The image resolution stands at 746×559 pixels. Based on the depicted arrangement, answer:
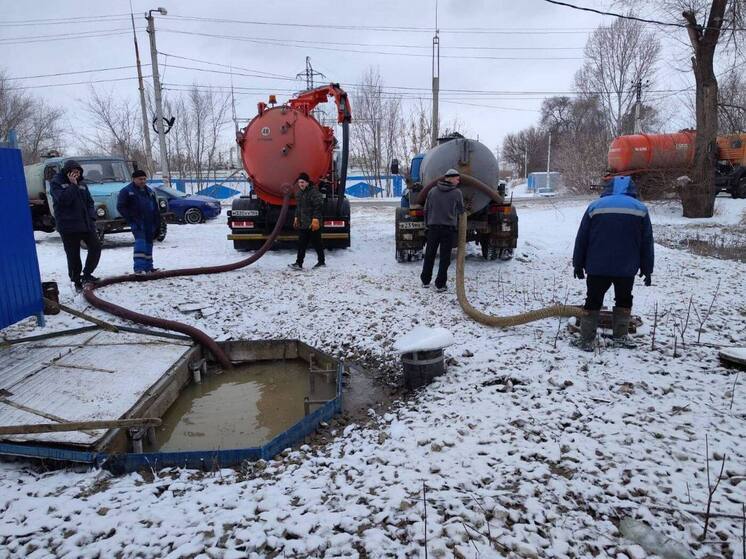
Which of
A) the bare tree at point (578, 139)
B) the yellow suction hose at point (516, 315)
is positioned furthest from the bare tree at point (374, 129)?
the yellow suction hose at point (516, 315)

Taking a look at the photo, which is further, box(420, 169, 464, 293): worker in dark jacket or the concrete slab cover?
box(420, 169, 464, 293): worker in dark jacket

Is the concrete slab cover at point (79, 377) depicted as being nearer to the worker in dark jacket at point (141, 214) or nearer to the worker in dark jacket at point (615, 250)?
the worker in dark jacket at point (141, 214)

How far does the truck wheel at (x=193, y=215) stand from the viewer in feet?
53.5

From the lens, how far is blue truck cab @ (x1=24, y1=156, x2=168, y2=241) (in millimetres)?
11414

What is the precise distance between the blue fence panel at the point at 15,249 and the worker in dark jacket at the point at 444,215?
4828 mm

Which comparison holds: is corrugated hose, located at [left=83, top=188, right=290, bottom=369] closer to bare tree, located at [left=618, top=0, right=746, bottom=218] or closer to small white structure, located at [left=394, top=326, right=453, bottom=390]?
small white structure, located at [left=394, top=326, right=453, bottom=390]

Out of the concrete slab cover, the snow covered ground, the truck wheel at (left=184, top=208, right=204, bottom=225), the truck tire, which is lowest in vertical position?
the snow covered ground

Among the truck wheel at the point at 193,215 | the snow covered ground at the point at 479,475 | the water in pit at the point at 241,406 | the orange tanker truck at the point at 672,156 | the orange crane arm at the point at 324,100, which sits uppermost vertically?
the orange crane arm at the point at 324,100

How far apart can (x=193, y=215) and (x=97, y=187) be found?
4.71m

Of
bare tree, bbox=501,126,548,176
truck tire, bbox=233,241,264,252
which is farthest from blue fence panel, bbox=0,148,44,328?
bare tree, bbox=501,126,548,176

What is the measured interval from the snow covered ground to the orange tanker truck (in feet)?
47.7

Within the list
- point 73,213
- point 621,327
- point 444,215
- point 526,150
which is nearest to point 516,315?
point 621,327


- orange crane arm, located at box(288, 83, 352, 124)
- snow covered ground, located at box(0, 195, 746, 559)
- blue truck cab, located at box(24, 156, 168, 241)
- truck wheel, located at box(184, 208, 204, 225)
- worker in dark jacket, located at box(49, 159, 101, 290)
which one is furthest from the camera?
truck wheel, located at box(184, 208, 204, 225)

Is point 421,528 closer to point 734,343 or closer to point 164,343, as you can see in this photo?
point 164,343
